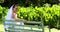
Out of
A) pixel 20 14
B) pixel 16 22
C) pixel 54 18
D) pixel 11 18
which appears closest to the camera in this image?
pixel 16 22

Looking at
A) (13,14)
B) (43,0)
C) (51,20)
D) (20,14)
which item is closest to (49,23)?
(51,20)

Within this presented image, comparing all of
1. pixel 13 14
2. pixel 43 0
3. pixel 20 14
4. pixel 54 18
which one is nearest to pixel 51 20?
pixel 54 18

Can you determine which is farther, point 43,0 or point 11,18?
point 43,0

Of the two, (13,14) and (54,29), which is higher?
(13,14)

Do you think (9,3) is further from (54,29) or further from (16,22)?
(16,22)

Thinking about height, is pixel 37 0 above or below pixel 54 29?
above

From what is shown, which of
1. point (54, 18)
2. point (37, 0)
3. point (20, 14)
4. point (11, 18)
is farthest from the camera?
point (37, 0)

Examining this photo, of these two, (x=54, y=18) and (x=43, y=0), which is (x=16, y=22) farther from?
(x=43, y=0)

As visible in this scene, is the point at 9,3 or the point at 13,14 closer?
the point at 13,14

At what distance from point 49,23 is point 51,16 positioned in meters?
0.37

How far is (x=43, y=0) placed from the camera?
1620 centimetres

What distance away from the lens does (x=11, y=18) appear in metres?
6.07

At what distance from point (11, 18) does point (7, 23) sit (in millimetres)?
360

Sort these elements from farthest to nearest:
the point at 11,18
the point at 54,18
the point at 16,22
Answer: the point at 54,18 < the point at 11,18 < the point at 16,22
